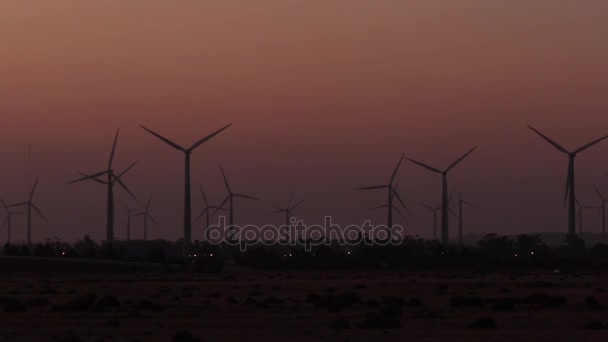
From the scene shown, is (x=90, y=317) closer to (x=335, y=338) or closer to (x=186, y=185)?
(x=335, y=338)

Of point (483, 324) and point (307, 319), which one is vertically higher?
point (307, 319)

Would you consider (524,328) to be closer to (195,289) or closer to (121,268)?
(195,289)

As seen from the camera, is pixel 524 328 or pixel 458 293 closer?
pixel 524 328

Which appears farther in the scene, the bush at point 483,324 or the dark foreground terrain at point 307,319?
the bush at point 483,324

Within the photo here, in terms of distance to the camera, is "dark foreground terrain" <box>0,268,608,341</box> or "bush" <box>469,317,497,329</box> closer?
"dark foreground terrain" <box>0,268,608,341</box>

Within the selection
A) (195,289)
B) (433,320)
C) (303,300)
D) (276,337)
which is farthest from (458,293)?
(276,337)

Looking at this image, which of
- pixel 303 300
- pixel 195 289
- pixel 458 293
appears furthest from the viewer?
pixel 195 289

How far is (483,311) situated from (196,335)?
74.9 ft

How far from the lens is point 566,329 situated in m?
57.9

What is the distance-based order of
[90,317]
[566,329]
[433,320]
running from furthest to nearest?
[90,317] → [433,320] → [566,329]

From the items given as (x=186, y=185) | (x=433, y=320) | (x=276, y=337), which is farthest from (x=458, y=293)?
(x=186, y=185)

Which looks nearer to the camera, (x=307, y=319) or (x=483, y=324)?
(x=483, y=324)

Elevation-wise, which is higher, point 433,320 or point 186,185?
point 186,185

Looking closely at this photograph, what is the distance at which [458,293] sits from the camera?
322 ft
